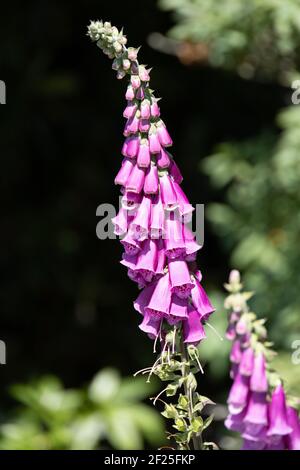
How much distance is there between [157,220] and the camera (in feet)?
6.98

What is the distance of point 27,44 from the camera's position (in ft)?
20.0

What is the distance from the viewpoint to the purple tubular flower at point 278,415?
7.30 ft

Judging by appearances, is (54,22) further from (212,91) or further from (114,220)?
(114,220)

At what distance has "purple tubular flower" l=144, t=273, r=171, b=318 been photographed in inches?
83.0

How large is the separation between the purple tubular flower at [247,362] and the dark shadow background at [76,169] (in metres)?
3.99

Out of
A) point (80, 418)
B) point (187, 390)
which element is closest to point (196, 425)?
point (187, 390)

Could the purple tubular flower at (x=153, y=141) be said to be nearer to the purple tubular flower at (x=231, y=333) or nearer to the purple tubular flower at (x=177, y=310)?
the purple tubular flower at (x=177, y=310)

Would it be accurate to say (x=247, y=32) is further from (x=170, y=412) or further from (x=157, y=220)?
(x=170, y=412)

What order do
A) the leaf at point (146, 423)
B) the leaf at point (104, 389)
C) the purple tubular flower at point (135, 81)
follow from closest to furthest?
the purple tubular flower at point (135, 81) → the leaf at point (146, 423) → the leaf at point (104, 389)

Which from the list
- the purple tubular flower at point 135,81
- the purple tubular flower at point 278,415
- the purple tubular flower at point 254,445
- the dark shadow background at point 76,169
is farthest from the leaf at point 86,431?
the purple tubular flower at point 135,81

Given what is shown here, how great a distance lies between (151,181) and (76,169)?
4466 mm

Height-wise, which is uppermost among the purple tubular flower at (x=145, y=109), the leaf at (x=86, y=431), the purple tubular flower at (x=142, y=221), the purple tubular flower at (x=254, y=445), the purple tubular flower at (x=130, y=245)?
the leaf at (x=86, y=431)

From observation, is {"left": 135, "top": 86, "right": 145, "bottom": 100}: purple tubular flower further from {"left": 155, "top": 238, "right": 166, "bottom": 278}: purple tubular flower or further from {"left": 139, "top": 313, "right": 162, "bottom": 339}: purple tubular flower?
{"left": 139, "top": 313, "right": 162, "bottom": 339}: purple tubular flower
